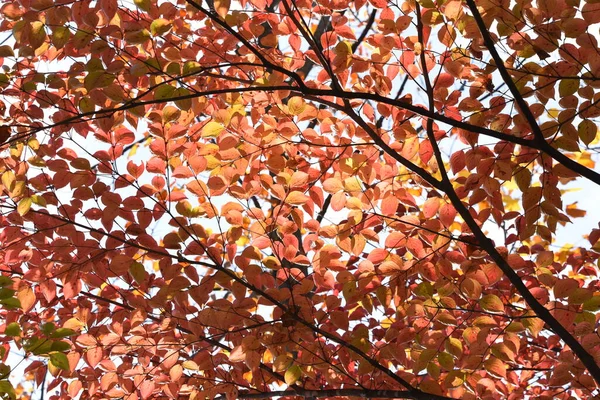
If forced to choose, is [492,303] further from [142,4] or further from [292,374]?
[142,4]

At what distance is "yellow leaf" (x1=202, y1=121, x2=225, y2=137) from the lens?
194 centimetres

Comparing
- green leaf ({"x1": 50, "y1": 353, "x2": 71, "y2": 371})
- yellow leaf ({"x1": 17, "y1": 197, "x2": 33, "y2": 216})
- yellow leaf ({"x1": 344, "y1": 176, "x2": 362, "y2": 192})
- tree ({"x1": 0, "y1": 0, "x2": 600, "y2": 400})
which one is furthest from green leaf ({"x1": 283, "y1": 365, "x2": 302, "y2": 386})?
yellow leaf ({"x1": 17, "y1": 197, "x2": 33, "y2": 216})

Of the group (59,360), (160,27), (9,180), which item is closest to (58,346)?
(59,360)

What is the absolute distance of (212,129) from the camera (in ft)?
6.37

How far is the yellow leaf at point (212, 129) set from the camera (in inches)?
76.4

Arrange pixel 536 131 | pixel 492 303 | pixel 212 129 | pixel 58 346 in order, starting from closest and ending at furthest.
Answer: pixel 58 346 < pixel 536 131 < pixel 492 303 < pixel 212 129

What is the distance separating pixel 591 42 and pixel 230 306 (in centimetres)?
134

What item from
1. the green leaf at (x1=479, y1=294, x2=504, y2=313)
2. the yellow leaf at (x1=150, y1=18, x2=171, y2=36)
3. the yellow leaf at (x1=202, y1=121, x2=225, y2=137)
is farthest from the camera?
the yellow leaf at (x1=202, y1=121, x2=225, y2=137)

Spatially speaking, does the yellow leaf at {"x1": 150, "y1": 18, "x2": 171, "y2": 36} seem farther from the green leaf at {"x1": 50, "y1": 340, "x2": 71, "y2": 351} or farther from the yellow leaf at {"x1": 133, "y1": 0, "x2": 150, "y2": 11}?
the green leaf at {"x1": 50, "y1": 340, "x2": 71, "y2": 351}

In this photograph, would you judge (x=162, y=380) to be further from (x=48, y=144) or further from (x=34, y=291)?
(x=48, y=144)

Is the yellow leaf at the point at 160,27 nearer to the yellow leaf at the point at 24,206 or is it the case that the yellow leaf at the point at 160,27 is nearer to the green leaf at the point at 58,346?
the yellow leaf at the point at 24,206

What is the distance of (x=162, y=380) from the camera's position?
7.34ft

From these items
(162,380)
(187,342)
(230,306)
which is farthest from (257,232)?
(162,380)

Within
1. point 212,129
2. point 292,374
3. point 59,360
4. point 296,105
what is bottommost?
point 59,360
